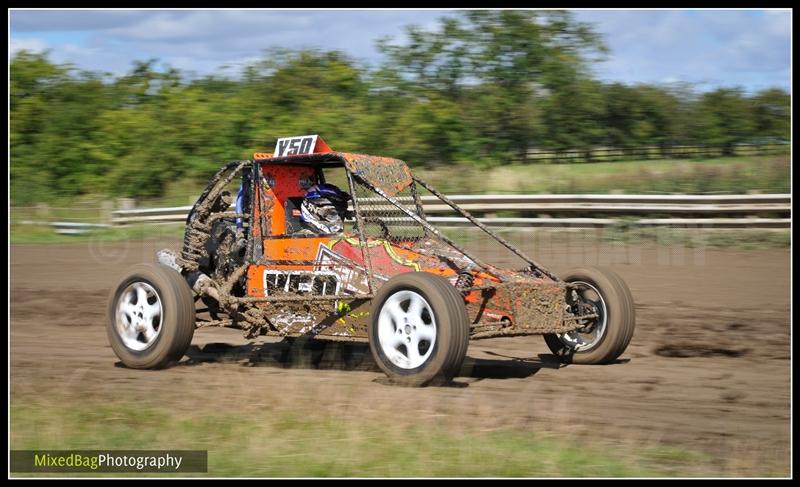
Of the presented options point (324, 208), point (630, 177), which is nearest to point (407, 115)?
point (630, 177)

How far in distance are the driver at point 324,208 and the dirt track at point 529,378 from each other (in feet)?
4.14

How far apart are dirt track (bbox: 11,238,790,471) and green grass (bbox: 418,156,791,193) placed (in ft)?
21.1

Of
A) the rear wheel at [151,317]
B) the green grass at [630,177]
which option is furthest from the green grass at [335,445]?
the green grass at [630,177]

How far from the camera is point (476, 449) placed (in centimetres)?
558

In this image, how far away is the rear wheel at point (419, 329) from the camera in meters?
6.87

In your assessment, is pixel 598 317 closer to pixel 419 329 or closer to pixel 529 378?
Result: pixel 529 378

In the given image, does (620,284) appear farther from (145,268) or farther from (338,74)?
(338,74)

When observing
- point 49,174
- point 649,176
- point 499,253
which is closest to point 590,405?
point 499,253

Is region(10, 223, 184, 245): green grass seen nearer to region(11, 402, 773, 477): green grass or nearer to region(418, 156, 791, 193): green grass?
region(418, 156, 791, 193): green grass

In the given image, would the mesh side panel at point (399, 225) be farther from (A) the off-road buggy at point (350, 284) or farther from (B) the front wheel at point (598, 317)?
(B) the front wheel at point (598, 317)

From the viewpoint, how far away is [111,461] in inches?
220

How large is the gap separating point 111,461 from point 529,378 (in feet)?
11.5

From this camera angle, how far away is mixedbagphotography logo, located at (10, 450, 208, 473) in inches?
215

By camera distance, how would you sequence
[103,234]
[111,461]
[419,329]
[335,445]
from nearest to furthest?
[111,461]
[335,445]
[419,329]
[103,234]
